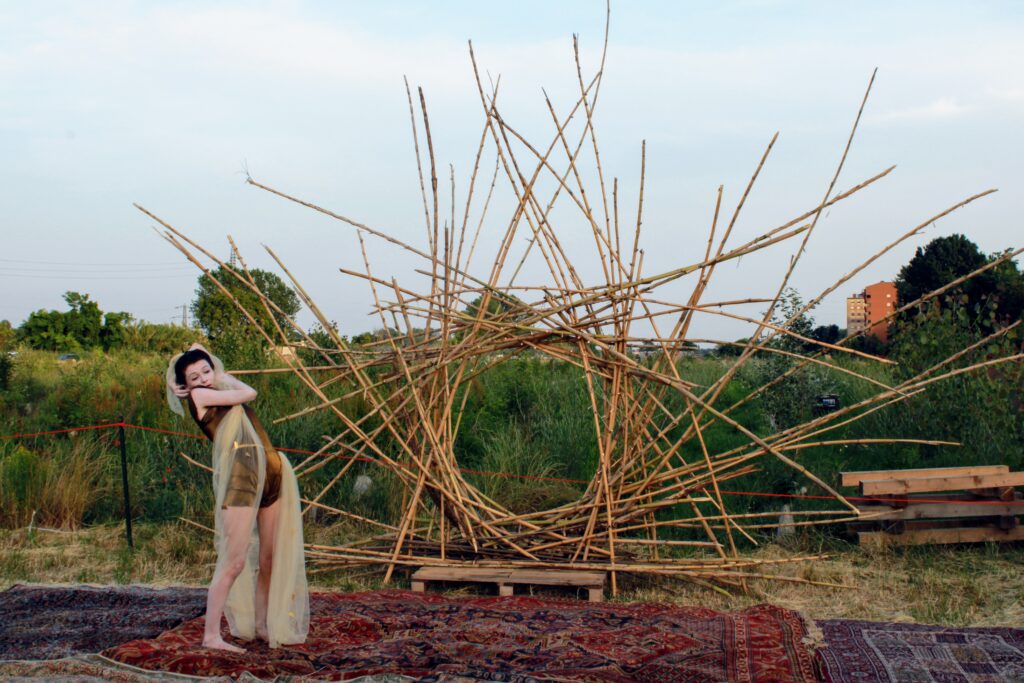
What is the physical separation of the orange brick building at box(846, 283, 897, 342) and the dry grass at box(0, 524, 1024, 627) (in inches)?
308

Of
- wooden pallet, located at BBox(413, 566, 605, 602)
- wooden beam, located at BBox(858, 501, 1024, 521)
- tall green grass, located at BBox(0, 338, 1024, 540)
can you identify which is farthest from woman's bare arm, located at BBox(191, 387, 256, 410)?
wooden beam, located at BBox(858, 501, 1024, 521)

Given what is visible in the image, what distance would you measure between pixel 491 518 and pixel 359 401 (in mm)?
3461

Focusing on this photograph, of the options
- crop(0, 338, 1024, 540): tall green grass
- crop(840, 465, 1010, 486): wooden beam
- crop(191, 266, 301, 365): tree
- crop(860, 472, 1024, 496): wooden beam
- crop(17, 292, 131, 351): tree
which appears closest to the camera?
crop(860, 472, 1024, 496): wooden beam

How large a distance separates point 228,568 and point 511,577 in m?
1.79

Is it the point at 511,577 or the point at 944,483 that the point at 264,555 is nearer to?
the point at 511,577

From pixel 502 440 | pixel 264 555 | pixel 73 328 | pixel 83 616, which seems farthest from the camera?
A: pixel 73 328

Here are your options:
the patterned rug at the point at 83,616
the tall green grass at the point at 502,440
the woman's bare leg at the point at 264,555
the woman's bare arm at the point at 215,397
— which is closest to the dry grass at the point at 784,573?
the tall green grass at the point at 502,440

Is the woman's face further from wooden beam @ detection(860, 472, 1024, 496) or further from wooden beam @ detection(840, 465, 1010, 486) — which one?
wooden beam @ detection(840, 465, 1010, 486)

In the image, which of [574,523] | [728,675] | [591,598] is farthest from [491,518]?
[728,675]

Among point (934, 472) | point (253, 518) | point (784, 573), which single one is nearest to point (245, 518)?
point (253, 518)

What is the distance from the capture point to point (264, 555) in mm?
4191

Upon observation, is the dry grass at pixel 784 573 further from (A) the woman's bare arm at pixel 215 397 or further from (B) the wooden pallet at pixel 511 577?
(A) the woman's bare arm at pixel 215 397

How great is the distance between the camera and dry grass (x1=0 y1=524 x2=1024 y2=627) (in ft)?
16.8

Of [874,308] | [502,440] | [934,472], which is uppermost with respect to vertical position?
[874,308]
